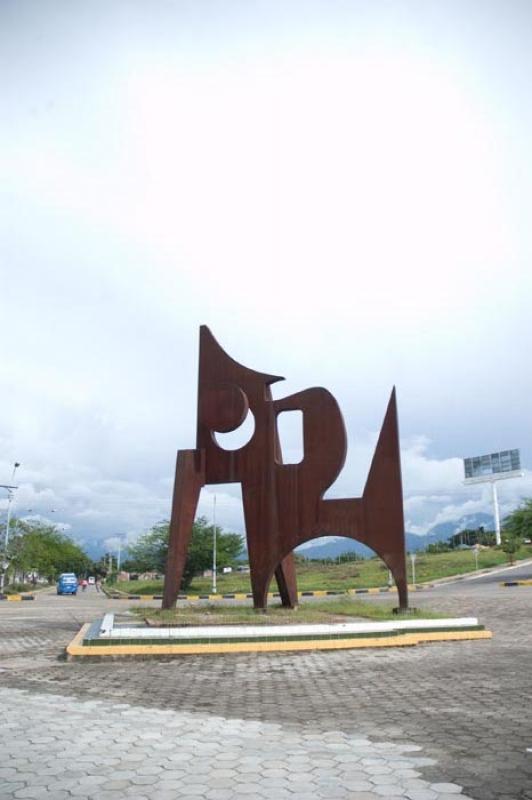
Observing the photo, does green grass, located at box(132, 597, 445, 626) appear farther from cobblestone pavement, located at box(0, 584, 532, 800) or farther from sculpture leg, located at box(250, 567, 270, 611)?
cobblestone pavement, located at box(0, 584, 532, 800)

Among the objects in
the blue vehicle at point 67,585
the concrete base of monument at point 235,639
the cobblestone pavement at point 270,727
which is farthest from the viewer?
the blue vehicle at point 67,585

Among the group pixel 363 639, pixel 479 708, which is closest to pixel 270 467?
pixel 363 639

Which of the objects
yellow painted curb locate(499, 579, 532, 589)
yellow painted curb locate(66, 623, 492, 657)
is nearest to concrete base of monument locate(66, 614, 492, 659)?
yellow painted curb locate(66, 623, 492, 657)

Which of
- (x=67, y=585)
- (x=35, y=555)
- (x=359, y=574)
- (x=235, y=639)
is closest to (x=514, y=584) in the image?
(x=359, y=574)

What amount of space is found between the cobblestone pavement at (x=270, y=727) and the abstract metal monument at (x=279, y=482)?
3.84 meters

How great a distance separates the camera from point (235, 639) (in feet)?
33.0

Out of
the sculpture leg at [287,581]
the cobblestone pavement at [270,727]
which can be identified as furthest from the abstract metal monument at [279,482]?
the cobblestone pavement at [270,727]

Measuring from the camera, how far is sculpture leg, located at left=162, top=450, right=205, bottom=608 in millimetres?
13398

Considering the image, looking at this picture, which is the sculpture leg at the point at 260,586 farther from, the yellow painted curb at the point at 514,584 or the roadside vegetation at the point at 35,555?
the roadside vegetation at the point at 35,555

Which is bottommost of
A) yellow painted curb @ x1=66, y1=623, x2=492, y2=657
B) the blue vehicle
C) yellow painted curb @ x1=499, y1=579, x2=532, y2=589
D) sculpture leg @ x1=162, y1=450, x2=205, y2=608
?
the blue vehicle

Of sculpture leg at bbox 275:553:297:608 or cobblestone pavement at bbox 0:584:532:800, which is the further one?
sculpture leg at bbox 275:553:297:608

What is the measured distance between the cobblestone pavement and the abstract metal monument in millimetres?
3836

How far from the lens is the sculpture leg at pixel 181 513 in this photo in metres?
13.4

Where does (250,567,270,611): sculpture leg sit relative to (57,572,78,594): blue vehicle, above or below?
above
